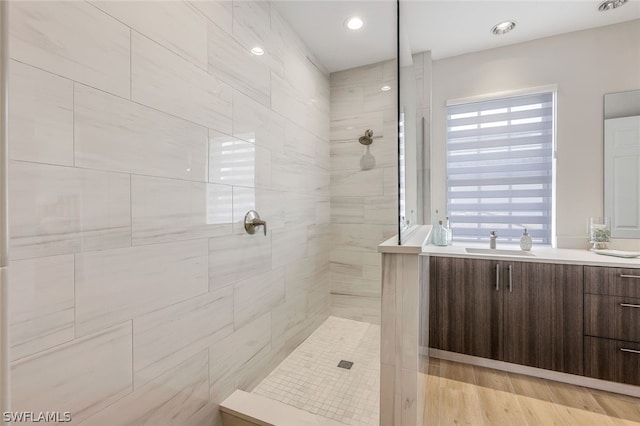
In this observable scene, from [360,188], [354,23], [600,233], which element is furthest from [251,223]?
[600,233]

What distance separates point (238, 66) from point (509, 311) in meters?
2.38

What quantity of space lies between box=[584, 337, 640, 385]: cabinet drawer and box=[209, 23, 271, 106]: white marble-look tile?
2.61 metres

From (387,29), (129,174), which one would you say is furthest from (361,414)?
(387,29)

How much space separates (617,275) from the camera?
5.48ft

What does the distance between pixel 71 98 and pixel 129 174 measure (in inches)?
9.7

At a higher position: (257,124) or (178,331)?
(257,124)

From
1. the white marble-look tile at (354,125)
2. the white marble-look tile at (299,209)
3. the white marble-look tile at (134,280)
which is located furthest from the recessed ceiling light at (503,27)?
the white marble-look tile at (134,280)

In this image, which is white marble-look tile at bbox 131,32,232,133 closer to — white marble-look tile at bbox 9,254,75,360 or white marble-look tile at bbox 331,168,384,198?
white marble-look tile at bbox 9,254,75,360

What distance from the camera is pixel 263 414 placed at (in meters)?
1.21

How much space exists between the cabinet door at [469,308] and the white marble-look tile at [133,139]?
1.89m

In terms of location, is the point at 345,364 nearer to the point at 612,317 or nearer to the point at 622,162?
the point at 612,317

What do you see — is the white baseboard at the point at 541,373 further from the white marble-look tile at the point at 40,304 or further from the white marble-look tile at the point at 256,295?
the white marble-look tile at the point at 40,304

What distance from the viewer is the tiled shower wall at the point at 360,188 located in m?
2.33

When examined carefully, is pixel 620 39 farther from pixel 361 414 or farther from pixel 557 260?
pixel 361 414
